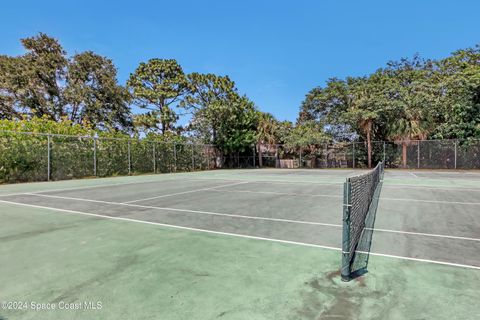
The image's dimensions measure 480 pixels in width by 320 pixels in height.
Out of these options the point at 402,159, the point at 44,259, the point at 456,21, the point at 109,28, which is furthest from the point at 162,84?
the point at 44,259

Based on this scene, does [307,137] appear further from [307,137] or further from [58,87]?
[58,87]

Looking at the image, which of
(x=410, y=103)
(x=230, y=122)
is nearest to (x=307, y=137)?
(x=230, y=122)

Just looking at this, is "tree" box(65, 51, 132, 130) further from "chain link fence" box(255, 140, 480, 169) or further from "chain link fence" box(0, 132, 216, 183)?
"chain link fence" box(255, 140, 480, 169)

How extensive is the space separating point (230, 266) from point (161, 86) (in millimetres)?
28080

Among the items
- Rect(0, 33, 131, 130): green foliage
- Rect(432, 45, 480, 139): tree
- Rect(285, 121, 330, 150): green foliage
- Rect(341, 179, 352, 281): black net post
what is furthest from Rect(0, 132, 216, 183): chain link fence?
Rect(432, 45, 480, 139): tree

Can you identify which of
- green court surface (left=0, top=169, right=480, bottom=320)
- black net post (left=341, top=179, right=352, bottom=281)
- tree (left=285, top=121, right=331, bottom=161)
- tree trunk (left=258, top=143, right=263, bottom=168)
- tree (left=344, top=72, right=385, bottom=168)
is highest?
tree (left=344, top=72, right=385, bottom=168)

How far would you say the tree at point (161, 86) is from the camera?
28688mm

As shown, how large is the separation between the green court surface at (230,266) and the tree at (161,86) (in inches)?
941

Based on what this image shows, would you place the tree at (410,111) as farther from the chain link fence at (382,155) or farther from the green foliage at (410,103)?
the chain link fence at (382,155)

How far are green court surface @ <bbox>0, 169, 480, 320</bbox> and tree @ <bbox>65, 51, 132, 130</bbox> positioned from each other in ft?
81.3

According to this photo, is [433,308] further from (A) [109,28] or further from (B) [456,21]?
(B) [456,21]

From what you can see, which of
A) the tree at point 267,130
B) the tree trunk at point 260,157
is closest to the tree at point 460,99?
the tree at point 267,130

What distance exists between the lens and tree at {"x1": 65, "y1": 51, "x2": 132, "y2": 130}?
27.0m

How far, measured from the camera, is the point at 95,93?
1111 inches
